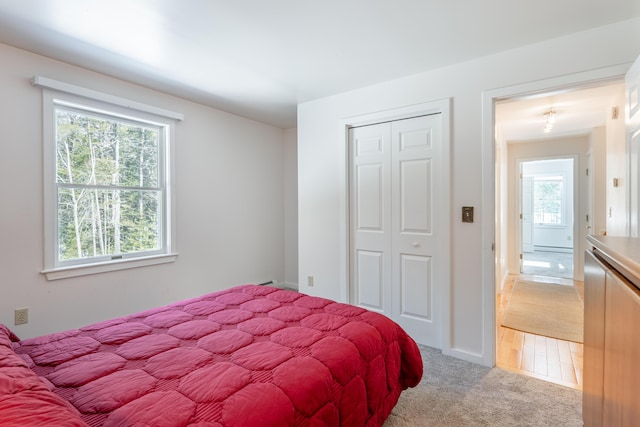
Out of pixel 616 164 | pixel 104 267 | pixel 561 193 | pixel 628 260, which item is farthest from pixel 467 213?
pixel 561 193

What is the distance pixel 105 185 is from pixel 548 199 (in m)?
10.1

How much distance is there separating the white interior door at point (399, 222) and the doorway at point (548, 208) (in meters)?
6.70

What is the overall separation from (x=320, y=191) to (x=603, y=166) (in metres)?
4.09

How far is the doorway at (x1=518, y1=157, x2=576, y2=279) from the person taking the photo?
830 centimetres

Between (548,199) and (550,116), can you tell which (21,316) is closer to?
(550,116)

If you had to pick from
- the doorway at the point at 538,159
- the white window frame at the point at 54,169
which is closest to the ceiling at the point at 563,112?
the doorway at the point at 538,159

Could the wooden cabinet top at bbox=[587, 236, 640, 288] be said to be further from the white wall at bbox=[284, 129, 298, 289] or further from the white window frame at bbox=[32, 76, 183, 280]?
the white wall at bbox=[284, 129, 298, 289]

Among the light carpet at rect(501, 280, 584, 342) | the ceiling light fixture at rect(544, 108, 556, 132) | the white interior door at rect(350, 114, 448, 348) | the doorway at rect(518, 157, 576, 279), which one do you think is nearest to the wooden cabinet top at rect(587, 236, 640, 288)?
the white interior door at rect(350, 114, 448, 348)

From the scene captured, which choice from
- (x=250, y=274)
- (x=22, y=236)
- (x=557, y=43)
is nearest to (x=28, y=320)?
(x=22, y=236)

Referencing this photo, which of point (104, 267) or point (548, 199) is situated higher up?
point (548, 199)

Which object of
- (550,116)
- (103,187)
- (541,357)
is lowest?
(541,357)

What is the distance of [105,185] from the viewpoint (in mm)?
2922

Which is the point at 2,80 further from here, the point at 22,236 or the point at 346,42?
the point at 346,42

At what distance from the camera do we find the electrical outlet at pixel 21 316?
2375mm
